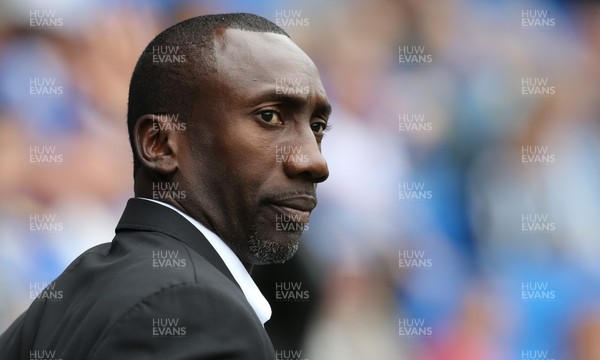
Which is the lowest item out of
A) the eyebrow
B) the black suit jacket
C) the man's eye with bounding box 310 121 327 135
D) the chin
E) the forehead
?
the black suit jacket

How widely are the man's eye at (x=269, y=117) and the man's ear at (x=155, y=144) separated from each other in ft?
0.77

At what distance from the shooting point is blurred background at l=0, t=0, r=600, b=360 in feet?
17.9

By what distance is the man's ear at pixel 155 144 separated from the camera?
7.81 feet

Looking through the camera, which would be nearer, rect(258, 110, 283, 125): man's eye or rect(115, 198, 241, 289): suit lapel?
rect(115, 198, 241, 289): suit lapel

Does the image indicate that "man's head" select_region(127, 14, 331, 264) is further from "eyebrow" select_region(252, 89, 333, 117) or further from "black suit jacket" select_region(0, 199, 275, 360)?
"black suit jacket" select_region(0, 199, 275, 360)

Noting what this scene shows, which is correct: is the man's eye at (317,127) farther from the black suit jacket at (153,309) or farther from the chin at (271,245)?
the black suit jacket at (153,309)

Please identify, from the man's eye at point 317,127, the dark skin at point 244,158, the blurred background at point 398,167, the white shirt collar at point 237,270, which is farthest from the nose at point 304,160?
the blurred background at point 398,167

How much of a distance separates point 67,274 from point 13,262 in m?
3.32

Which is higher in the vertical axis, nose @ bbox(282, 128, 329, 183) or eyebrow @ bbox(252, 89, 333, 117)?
eyebrow @ bbox(252, 89, 333, 117)

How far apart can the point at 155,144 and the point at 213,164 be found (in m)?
0.18

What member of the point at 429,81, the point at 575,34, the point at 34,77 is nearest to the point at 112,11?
the point at 34,77

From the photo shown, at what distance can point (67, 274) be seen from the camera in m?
2.22

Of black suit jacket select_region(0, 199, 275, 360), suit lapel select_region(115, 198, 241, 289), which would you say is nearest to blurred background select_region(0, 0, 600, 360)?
suit lapel select_region(115, 198, 241, 289)

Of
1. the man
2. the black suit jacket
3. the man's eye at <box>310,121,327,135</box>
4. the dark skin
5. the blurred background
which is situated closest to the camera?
the black suit jacket
